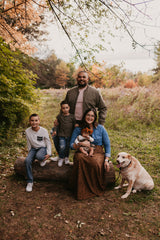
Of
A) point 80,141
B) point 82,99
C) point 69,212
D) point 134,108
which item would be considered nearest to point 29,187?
point 69,212

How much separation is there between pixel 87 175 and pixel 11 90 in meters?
3.62

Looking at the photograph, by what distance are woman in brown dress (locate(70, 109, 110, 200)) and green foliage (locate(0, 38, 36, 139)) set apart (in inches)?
110

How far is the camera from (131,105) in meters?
10.9

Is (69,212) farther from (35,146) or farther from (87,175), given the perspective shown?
(35,146)

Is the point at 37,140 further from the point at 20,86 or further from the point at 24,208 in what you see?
the point at 20,86

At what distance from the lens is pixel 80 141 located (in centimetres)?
368

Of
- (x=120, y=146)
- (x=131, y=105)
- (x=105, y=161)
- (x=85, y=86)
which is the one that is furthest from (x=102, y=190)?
(x=131, y=105)

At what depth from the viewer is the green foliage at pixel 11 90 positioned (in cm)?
519

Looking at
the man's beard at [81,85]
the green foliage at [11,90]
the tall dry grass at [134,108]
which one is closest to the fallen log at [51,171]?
the man's beard at [81,85]

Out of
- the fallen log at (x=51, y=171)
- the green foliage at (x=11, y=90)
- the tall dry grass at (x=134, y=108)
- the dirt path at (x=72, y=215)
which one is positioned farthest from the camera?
the tall dry grass at (x=134, y=108)

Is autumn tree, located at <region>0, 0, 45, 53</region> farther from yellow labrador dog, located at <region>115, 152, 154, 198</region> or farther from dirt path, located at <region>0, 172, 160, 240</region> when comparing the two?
yellow labrador dog, located at <region>115, 152, 154, 198</region>

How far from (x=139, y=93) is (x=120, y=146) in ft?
18.4

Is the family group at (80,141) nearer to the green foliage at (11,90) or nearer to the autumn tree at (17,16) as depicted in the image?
the green foliage at (11,90)

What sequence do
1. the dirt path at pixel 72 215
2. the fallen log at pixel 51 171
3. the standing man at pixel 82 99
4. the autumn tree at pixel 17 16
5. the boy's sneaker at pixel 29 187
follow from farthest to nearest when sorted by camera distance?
Answer: the autumn tree at pixel 17 16 → the standing man at pixel 82 99 → the fallen log at pixel 51 171 → the boy's sneaker at pixel 29 187 → the dirt path at pixel 72 215
